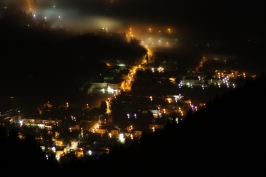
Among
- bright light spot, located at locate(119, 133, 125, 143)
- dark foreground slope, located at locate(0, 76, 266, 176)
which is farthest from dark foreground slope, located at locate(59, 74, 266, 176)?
bright light spot, located at locate(119, 133, 125, 143)

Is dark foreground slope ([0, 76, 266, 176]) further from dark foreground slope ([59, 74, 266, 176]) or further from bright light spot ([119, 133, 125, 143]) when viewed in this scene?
bright light spot ([119, 133, 125, 143])

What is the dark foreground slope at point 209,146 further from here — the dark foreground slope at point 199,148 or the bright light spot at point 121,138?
the bright light spot at point 121,138

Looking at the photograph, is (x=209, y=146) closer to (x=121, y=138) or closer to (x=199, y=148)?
(x=199, y=148)

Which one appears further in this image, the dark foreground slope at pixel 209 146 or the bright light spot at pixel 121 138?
the bright light spot at pixel 121 138

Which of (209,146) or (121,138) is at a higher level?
(121,138)

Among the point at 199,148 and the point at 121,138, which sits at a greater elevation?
the point at 121,138

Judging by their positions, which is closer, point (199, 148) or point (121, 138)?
point (199, 148)

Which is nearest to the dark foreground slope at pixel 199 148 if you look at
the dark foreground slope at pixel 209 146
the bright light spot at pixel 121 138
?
the dark foreground slope at pixel 209 146

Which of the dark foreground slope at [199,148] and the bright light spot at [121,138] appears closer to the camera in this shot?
the dark foreground slope at [199,148]

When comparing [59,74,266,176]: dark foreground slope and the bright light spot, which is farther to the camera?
the bright light spot

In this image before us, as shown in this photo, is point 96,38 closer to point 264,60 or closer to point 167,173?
point 264,60

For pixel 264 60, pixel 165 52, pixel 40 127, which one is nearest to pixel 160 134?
pixel 40 127

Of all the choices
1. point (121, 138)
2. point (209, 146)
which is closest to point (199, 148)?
point (209, 146)
